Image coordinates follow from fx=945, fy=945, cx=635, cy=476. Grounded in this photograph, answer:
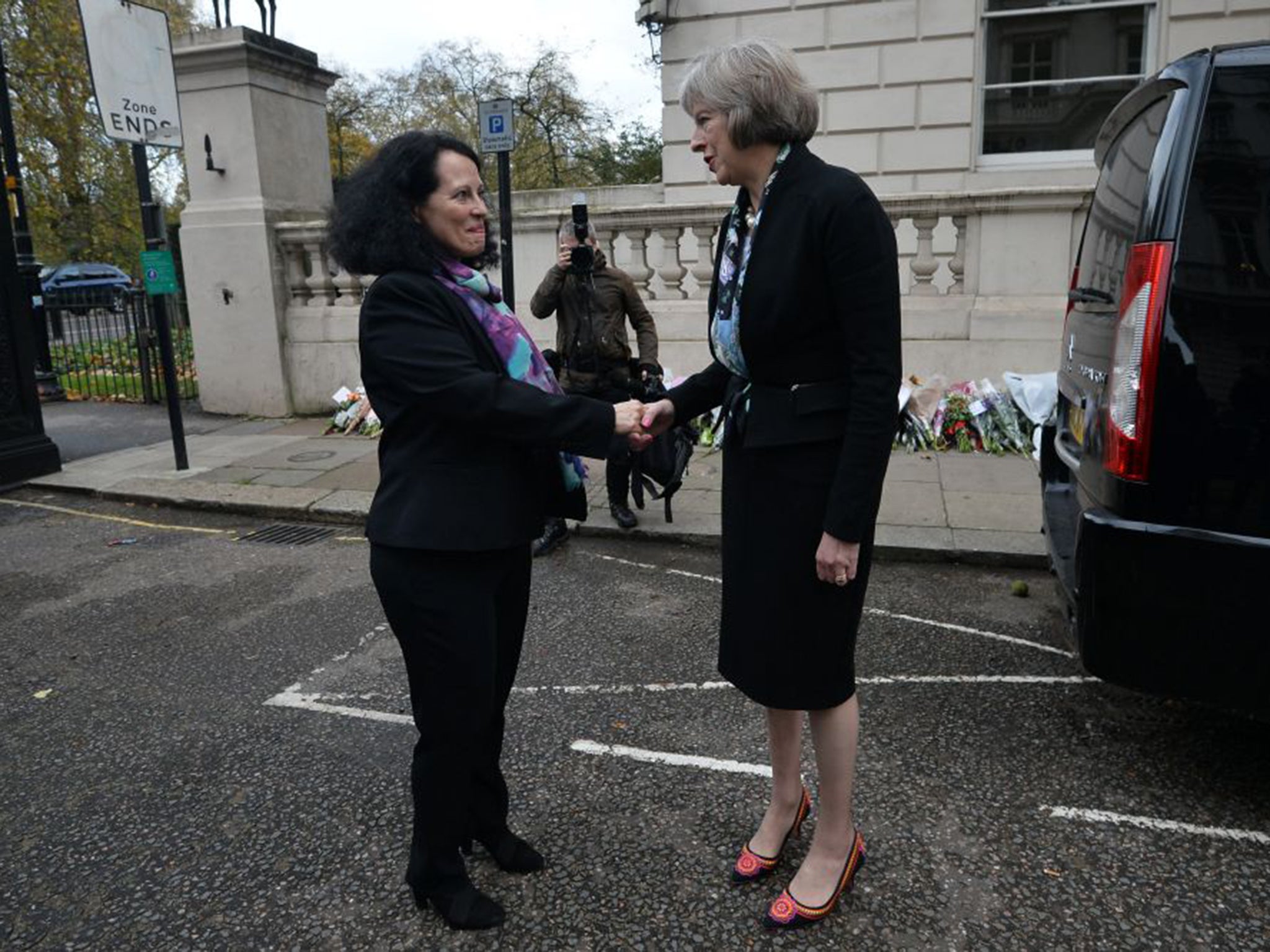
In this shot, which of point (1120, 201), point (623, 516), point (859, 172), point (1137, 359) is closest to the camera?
point (1137, 359)

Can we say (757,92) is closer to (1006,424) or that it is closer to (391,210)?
(391,210)

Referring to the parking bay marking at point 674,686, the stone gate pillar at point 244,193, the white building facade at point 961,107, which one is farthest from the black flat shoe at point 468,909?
the stone gate pillar at point 244,193

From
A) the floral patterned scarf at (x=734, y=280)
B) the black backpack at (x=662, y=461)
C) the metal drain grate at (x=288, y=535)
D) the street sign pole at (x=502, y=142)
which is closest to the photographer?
the floral patterned scarf at (x=734, y=280)

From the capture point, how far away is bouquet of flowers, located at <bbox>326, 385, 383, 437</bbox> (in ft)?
30.1

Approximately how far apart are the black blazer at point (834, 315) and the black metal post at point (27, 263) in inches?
497

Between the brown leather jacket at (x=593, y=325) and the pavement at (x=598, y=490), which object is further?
the brown leather jacket at (x=593, y=325)

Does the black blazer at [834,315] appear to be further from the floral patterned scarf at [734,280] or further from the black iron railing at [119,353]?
the black iron railing at [119,353]

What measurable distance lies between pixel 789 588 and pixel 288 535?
4867 mm

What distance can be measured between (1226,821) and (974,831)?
2.43 ft

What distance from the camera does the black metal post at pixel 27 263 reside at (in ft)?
39.9

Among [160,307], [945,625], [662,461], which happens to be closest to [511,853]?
[662,461]

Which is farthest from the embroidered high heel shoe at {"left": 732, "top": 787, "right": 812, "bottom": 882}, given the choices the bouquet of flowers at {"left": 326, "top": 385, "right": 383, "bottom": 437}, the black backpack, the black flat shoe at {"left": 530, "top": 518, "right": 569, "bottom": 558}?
the bouquet of flowers at {"left": 326, "top": 385, "right": 383, "bottom": 437}

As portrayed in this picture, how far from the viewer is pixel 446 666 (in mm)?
2283

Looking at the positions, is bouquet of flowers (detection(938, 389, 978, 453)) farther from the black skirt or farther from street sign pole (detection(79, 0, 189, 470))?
street sign pole (detection(79, 0, 189, 470))
